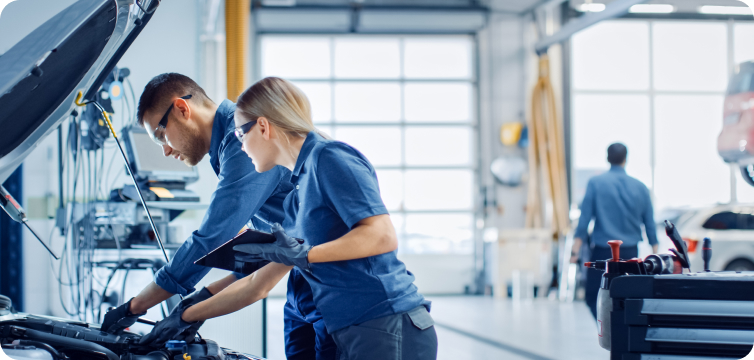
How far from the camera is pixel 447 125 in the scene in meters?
8.38

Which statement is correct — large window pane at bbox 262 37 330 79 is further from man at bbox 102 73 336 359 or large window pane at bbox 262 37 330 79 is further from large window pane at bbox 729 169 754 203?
man at bbox 102 73 336 359

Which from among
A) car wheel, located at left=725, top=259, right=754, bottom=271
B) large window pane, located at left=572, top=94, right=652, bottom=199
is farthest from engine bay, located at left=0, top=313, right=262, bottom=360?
large window pane, located at left=572, top=94, right=652, bottom=199

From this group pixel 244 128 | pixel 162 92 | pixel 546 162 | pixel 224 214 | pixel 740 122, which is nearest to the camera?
pixel 244 128

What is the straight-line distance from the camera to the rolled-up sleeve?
4.50 ft

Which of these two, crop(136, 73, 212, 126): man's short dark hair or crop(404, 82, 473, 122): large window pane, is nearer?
crop(136, 73, 212, 126): man's short dark hair

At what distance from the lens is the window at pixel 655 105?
8.31 meters

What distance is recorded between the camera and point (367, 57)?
8.35 metres

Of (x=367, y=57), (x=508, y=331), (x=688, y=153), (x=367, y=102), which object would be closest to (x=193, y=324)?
(x=508, y=331)

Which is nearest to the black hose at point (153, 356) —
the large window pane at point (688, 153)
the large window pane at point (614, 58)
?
Answer: the large window pane at point (614, 58)

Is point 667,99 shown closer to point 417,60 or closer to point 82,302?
point 417,60

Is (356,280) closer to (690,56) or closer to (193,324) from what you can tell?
(193,324)

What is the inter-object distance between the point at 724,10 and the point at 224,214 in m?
9.29

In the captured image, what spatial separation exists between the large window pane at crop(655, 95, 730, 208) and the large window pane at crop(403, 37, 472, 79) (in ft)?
9.15

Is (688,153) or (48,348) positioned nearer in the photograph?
(48,348)
